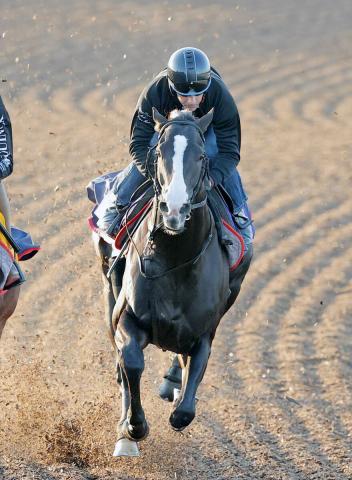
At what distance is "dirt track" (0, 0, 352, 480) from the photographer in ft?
28.3

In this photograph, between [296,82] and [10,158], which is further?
[296,82]

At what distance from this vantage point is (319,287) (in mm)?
11875

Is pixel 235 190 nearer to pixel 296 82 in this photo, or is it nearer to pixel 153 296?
pixel 153 296

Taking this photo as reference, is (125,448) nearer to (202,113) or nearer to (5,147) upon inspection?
(5,147)

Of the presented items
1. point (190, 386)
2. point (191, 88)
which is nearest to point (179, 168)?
point (191, 88)

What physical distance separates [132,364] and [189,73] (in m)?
2.02

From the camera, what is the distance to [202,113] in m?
7.59

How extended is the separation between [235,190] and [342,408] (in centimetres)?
255

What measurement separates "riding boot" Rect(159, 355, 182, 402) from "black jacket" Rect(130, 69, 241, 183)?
6.43 feet

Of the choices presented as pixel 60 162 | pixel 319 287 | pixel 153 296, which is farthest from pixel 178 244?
pixel 60 162

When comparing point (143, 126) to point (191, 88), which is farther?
point (143, 126)

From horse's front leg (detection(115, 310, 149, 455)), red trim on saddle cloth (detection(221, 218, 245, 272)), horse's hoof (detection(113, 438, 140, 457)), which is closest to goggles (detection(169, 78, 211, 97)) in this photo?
red trim on saddle cloth (detection(221, 218, 245, 272))

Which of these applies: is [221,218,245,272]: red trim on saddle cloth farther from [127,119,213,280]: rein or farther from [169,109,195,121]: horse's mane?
[169,109,195,121]: horse's mane

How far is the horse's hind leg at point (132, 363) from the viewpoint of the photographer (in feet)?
22.8
